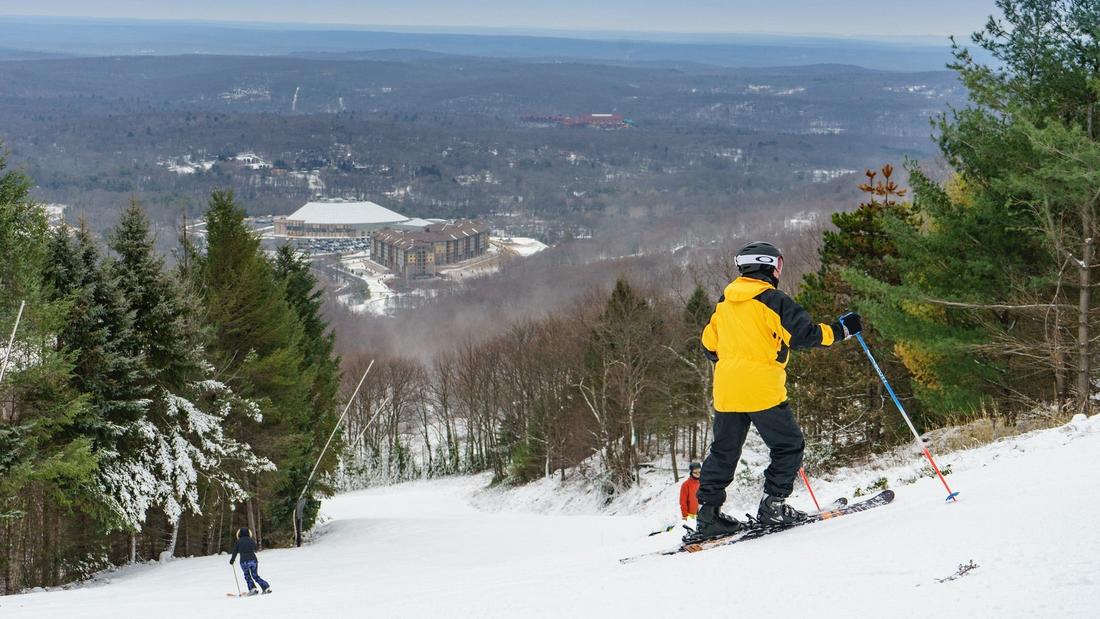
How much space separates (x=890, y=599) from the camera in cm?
472

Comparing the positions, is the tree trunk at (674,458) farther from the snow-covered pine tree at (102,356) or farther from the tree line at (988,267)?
the snow-covered pine tree at (102,356)

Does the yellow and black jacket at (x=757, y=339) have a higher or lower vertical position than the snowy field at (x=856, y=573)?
higher

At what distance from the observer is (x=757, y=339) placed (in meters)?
6.82

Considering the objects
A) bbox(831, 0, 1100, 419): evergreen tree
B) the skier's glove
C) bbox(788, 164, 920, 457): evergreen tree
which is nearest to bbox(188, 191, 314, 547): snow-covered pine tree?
bbox(788, 164, 920, 457): evergreen tree

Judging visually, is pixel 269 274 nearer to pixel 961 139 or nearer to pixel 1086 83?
pixel 961 139

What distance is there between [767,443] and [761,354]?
771 millimetres

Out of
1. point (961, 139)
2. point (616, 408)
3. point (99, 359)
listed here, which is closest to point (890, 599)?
point (961, 139)

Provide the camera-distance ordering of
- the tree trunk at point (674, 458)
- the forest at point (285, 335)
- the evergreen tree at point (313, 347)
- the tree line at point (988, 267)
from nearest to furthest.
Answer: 1. the tree line at point (988, 267)
2. the forest at point (285, 335)
3. the evergreen tree at point (313, 347)
4. the tree trunk at point (674, 458)

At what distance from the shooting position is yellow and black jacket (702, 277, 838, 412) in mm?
6727

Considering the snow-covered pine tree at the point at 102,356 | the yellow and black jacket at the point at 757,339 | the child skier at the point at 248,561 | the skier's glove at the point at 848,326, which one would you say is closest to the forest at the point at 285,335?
the snow-covered pine tree at the point at 102,356

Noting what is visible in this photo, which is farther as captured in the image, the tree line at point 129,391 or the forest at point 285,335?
the tree line at point 129,391

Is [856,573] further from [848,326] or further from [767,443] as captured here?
[848,326]

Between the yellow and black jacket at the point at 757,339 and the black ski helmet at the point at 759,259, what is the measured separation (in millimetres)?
85

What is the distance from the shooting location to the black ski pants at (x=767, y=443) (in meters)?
7.01
